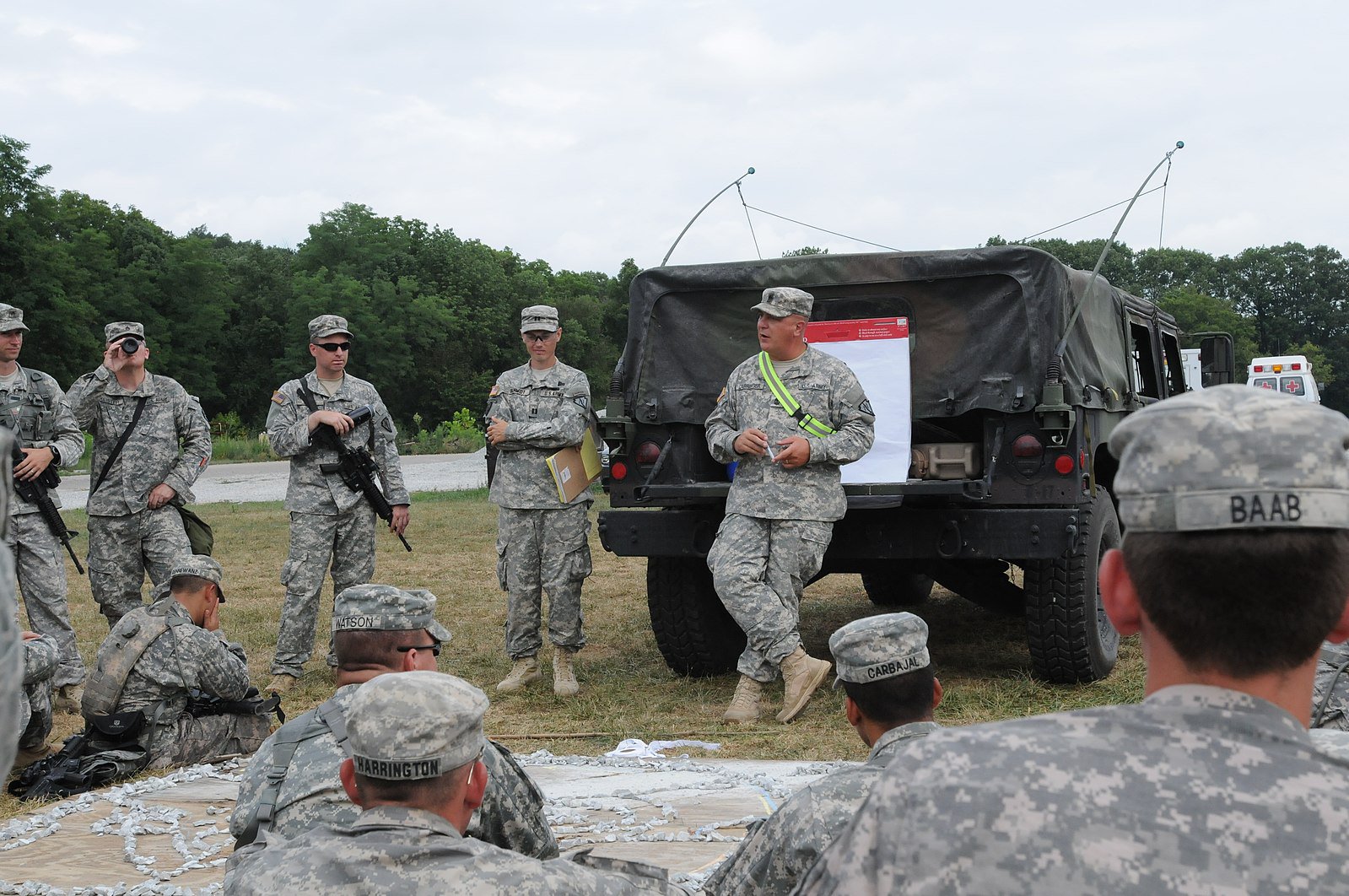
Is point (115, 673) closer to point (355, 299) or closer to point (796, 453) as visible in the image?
point (796, 453)

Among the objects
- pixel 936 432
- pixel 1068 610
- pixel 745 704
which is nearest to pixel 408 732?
pixel 745 704

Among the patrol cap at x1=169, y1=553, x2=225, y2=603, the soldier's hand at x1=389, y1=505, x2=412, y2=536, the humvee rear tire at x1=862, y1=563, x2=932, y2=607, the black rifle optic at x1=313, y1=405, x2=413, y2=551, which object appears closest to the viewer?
the patrol cap at x1=169, y1=553, x2=225, y2=603

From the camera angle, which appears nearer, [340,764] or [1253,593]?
[1253,593]

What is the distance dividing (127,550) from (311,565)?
0.96 meters

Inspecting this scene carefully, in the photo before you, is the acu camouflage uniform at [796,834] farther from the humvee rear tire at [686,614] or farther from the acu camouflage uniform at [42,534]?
the acu camouflage uniform at [42,534]

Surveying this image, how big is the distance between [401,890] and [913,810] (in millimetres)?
1009

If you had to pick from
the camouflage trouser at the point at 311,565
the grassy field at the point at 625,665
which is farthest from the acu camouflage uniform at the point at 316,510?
the grassy field at the point at 625,665

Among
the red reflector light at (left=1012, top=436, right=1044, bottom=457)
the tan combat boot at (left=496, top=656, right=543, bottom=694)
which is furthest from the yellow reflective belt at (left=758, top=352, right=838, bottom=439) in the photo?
the tan combat boot at (left=496, top=656, right=543, bottom=694)

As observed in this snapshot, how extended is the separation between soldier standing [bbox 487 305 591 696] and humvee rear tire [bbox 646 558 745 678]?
1.32 feet

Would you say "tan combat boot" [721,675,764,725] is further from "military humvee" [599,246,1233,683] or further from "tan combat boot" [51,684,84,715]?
"tan combat boot" [51,684,84,715]

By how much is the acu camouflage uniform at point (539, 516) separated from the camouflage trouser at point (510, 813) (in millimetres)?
3973

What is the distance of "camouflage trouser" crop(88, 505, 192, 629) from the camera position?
6.97m

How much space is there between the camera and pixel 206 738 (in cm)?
547

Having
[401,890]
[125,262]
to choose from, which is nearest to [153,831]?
[401,890]
